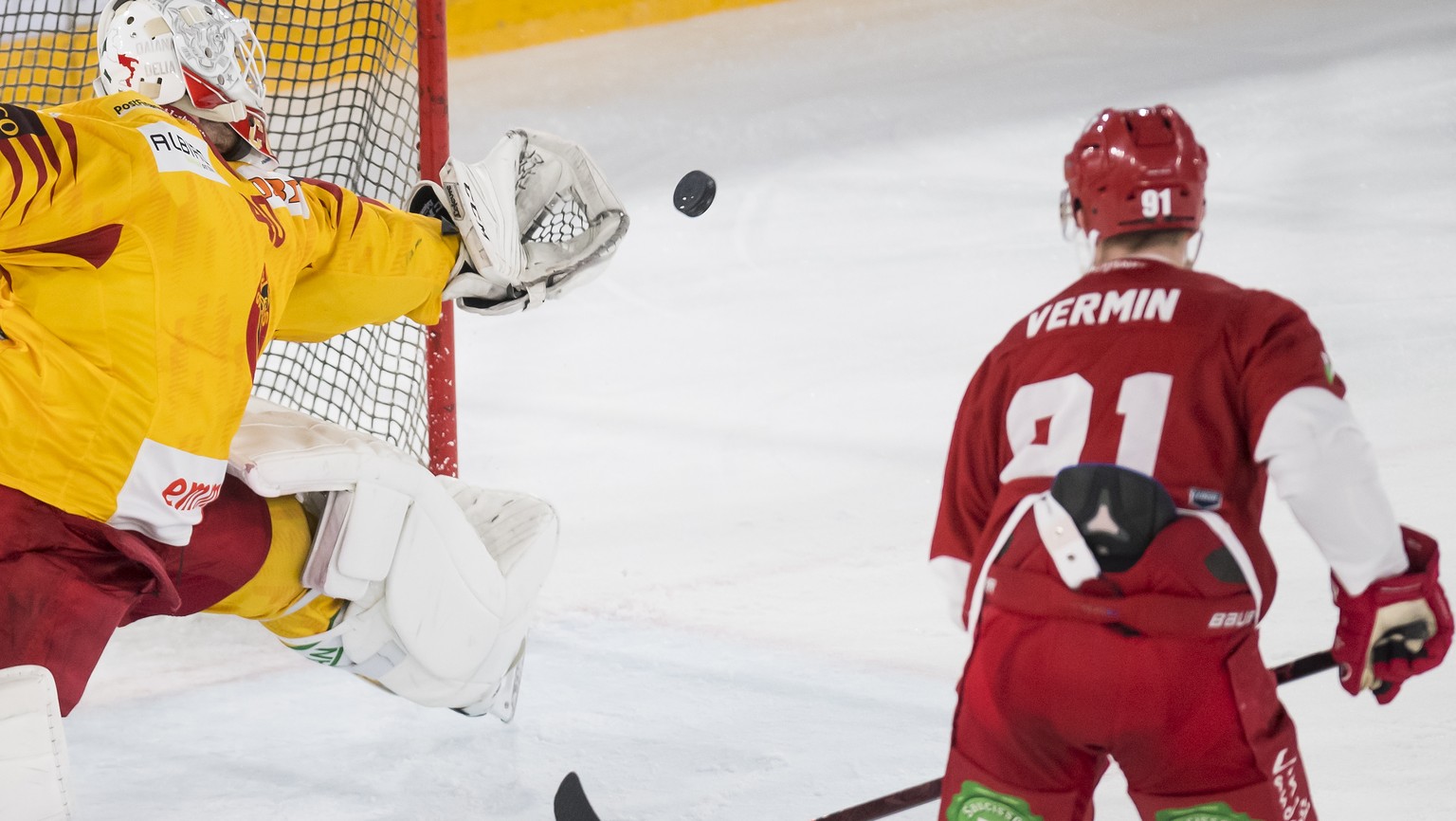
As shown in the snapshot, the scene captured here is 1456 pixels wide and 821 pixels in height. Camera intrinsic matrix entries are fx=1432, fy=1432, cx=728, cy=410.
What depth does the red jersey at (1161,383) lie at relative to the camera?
1.18 metres

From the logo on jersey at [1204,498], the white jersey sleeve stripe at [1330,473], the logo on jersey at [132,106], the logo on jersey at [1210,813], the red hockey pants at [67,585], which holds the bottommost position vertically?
the red hockey pants at [67,585]

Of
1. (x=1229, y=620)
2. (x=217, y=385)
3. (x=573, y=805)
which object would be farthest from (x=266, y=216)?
(x=1229, y=620)

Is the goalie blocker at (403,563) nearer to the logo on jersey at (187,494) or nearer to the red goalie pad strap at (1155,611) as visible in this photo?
the logo on jersey at (187,494)

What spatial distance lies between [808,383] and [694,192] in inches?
51.4

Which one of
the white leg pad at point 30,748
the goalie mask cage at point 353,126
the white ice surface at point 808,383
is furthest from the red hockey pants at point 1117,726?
the goalie mask cage at point 353,126

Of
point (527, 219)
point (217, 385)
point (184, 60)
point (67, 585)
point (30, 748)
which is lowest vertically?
point (30, 748)

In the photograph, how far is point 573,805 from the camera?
5.92ft

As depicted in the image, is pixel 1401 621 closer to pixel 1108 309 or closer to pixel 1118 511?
pixel 1118 511

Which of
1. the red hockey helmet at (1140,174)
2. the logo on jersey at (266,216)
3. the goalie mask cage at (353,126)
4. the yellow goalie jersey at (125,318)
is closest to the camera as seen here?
the red hockey helmet at (1140,174)

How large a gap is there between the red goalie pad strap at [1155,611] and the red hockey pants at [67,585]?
954 millimetres

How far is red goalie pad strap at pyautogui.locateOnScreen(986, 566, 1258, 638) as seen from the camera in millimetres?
1166

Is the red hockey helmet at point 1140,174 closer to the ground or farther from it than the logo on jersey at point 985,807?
farther from it

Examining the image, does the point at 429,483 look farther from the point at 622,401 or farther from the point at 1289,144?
the point at 1289,144

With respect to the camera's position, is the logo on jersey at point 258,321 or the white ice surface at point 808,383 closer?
the logo on jersey at point 258,321
